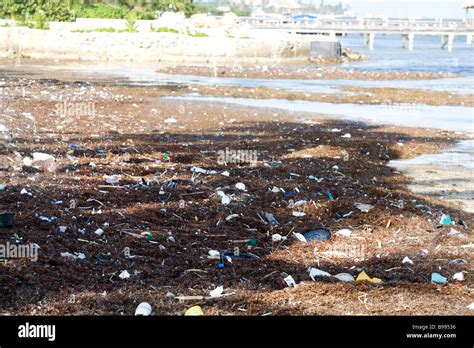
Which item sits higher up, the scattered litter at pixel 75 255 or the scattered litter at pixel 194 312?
the scattered litter at pixel 194 312

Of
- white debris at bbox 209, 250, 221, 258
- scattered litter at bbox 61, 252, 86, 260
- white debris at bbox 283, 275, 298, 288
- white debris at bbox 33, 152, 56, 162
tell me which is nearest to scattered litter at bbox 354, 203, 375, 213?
white debris at bbox 209, 250, 221, 258

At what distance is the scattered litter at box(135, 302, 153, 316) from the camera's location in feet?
19.5

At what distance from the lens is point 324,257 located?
8047 mm

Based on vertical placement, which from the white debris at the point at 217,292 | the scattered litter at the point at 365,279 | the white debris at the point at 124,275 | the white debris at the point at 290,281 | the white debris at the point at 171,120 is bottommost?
the white debris at the point at 171,120

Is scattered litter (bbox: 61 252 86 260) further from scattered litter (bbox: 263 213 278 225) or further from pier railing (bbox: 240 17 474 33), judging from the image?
pier railing (bbox: 240 17 474 33)

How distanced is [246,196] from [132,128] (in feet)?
22.9

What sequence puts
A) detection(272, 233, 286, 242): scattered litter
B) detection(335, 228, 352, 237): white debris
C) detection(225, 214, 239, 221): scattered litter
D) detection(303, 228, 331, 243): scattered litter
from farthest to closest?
1. detection(225, 214, 239, 221): scattered litter
2. detection(335, 228, 352, 237): white debris
3. detection(303, 228, 331, 243): scattered litter
4. detection(272, 233, 286, 242): scattered litter

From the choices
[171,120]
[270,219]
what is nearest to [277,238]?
[270,219]

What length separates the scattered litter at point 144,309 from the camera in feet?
19.5

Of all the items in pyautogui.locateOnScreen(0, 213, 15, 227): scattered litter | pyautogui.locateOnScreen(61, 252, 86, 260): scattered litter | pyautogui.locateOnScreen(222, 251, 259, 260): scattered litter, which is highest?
pyautogui.locateOnScreen(0, 213, 15, 227): scattered litter

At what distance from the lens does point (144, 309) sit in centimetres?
602

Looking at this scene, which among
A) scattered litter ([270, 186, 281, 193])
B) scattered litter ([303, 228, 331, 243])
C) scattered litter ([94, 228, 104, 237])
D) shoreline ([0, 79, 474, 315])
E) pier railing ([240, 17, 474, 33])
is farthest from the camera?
pier railing ([240, 17, 474, 33])

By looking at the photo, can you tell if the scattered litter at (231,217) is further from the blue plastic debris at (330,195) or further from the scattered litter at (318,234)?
the blue plastic debris at (330,195)

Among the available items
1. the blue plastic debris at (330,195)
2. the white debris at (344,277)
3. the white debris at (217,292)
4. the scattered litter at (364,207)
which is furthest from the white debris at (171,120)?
the white debris at (217,292)
